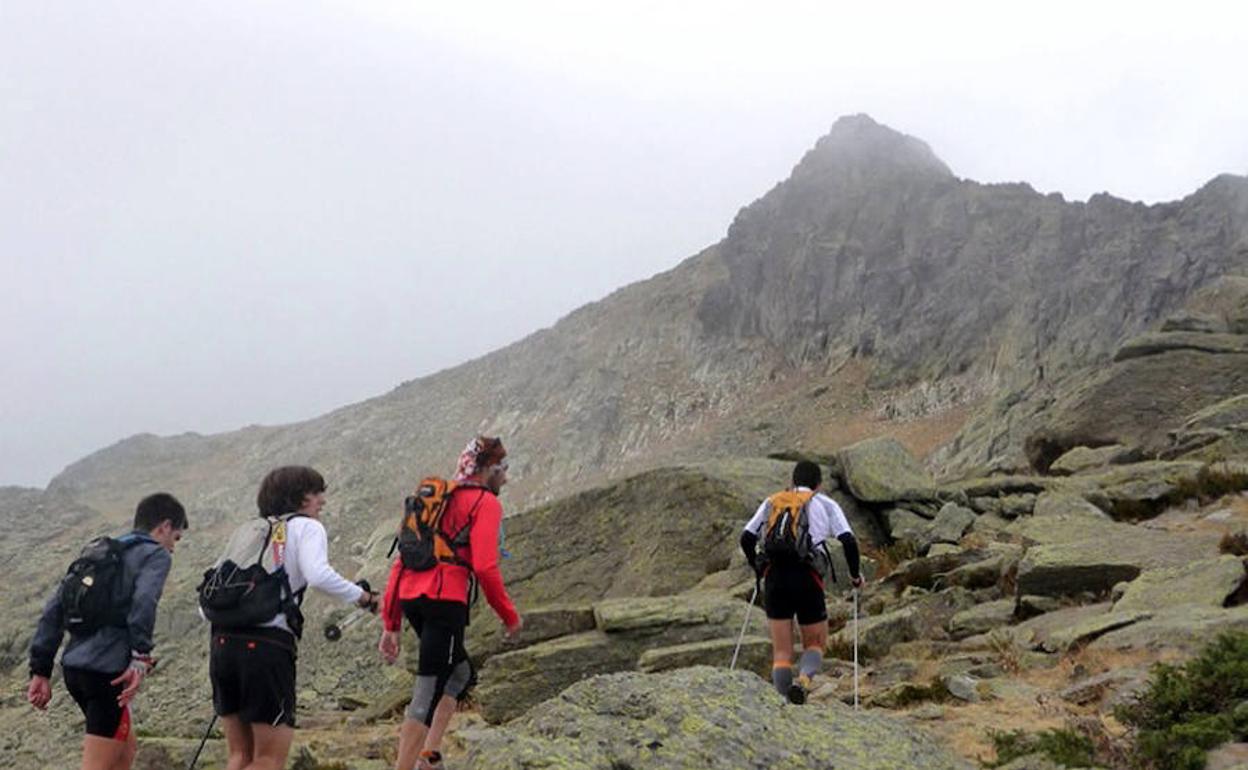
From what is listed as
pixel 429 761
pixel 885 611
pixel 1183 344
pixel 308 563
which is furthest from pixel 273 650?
pixel 1183 344

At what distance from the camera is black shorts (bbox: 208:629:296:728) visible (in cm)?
569

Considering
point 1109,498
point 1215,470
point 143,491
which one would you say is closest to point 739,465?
point 1109,498

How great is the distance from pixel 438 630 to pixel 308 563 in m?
1.20

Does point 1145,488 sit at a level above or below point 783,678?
below

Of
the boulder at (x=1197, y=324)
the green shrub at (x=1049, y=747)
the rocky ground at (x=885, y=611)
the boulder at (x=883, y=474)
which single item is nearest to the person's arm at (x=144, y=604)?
the rocky ground at (x=885, y=611)

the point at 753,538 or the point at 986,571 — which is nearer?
the point at 753,538

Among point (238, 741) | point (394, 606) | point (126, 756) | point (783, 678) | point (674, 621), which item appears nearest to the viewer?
point (238, 741)

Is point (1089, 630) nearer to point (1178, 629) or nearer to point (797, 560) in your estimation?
point (1178, 629)

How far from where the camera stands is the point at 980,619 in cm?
1204

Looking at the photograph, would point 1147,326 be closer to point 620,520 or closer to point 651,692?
point 620,520

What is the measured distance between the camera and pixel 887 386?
5450cm

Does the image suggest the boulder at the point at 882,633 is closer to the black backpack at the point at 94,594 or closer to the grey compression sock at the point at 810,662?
the grey compression sock at the point at 810,662

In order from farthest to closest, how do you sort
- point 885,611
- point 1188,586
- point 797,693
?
point 885,611
point 1188,586
point 797,693

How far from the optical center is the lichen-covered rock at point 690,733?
15.0 ft
